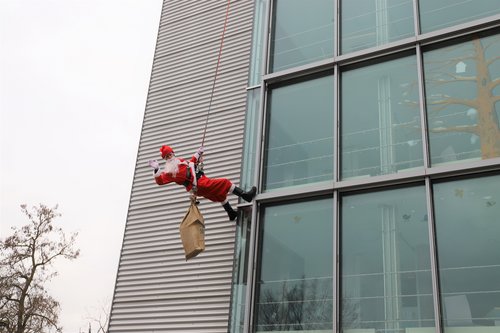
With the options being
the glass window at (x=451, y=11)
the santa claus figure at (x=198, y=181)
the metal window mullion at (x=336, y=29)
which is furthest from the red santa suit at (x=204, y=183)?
the glass window at (x=451, y=11)

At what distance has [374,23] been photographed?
368 inches

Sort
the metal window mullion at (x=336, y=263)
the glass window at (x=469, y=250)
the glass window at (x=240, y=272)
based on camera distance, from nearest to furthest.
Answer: the glass window at (x=469, y=250) < the metal window mullion at (x=336, y=263) < the glass window at (x=240, y=272)

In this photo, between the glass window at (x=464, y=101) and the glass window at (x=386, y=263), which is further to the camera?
the glass window at (x=464, y=101)

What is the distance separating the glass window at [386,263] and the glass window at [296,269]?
26 cm

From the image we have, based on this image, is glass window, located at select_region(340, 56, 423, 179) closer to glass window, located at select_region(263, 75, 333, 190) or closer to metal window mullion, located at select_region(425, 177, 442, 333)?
glass window, located at select_region(263, 75, 333, 190)

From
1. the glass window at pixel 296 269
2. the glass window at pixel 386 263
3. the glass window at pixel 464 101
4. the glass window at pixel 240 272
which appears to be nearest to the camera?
the glass window at pixel 386 263

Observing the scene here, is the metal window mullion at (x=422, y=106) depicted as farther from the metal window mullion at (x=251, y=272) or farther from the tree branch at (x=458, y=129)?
the metal window mullion at (x=251, y=272)

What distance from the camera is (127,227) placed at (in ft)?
37.9

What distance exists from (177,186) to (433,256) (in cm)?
567

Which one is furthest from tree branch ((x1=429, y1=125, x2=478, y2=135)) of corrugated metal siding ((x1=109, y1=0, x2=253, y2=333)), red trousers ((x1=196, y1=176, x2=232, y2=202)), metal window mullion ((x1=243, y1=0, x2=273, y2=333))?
corrugated metal siding ((x1=109, y1=0, x2=253, y2=333))

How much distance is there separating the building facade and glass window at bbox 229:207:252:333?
4 cm

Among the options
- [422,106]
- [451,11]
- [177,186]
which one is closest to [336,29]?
[451,11]

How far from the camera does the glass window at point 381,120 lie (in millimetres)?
8117

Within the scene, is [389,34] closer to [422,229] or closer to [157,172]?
[422,229]
